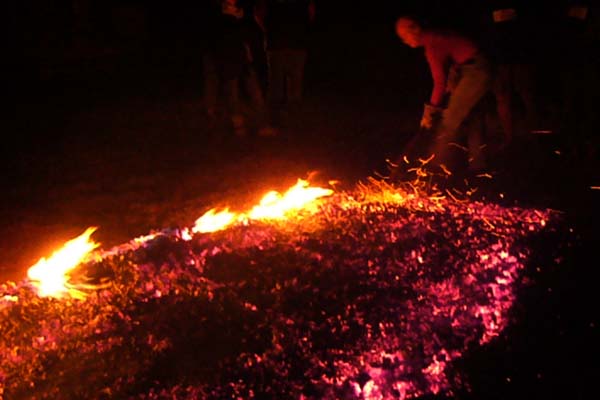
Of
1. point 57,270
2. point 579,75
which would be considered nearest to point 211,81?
point 579,75

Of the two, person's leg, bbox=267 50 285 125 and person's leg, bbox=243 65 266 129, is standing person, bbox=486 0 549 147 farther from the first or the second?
person's leg, bbox=243 65 266 129

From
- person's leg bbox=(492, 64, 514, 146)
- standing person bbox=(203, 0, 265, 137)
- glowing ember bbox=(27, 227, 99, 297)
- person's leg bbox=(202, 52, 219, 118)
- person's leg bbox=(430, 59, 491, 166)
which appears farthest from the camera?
person's leg bbox=(202, 52, 219, 118)

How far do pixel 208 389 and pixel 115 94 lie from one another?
11.2 m

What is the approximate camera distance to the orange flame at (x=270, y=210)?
6.19 m

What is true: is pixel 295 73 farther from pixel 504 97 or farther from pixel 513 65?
pixel 504 97

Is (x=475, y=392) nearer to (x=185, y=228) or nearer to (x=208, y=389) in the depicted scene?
(x=208, y=389)

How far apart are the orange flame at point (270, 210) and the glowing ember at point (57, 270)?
101cm

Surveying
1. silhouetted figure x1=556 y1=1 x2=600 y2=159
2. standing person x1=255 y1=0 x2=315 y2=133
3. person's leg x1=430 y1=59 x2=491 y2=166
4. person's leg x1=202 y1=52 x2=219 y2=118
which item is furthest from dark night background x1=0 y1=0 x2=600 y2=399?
standing person x1=255 y1=0 x2=315 y2=133

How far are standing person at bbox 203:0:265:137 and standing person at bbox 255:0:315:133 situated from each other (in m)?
0.28

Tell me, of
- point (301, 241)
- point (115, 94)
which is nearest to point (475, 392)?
point (301, 241)

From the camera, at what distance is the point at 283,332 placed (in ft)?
14.3

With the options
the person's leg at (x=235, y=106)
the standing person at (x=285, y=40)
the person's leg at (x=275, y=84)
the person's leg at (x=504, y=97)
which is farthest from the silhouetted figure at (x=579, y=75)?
the person's leg at (x=235, y=106)

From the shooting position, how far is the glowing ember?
512cm

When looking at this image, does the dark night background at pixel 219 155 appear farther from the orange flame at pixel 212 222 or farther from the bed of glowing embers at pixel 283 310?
the orange flame at pixel 212 222
